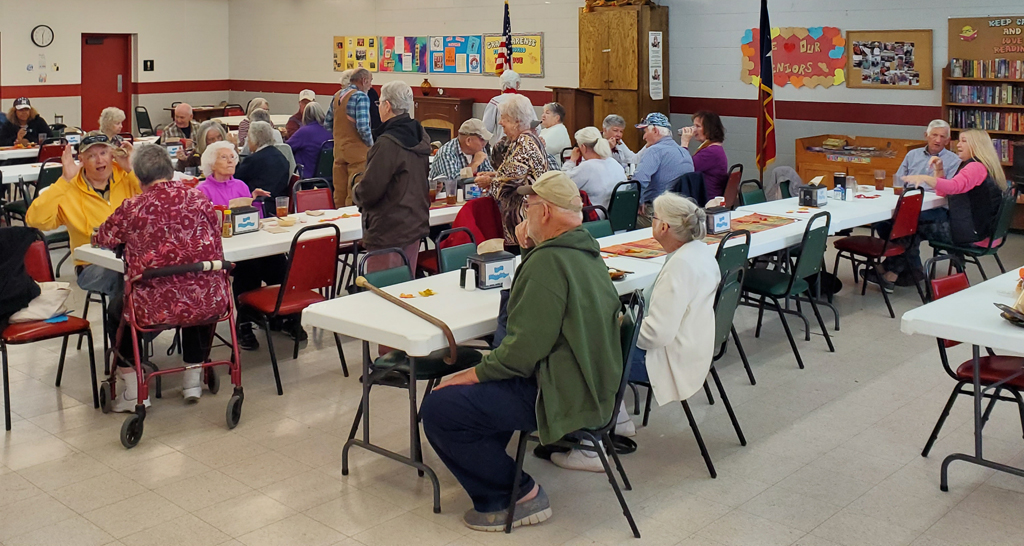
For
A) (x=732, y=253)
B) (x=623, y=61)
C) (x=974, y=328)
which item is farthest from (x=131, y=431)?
(x=623, y=61)

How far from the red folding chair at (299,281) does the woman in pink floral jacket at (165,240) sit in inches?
19.6

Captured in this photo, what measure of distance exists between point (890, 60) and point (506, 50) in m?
4.23

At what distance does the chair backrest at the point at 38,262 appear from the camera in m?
4.60

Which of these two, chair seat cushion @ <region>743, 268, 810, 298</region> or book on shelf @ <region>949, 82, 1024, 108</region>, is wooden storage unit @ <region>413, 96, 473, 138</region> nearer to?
book on shelf @ <region>949, 82, 1024, 108</region>

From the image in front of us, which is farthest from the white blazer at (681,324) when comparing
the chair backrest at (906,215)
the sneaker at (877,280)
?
the sneaker at (877,280)

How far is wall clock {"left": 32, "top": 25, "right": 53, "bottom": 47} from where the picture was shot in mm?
14820

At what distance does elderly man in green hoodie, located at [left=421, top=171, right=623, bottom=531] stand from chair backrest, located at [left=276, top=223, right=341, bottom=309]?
1.66m

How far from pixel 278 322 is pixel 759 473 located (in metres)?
3.14

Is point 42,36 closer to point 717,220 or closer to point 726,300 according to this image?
point 717,220

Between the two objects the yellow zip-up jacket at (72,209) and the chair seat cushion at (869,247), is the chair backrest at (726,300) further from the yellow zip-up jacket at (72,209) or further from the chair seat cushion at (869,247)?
the yellow zip-up jacket at (72,209)

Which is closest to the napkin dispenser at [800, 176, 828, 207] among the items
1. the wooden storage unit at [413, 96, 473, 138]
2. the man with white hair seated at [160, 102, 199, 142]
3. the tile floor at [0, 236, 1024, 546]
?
the tile floor at [0, 236, 1024, 546]

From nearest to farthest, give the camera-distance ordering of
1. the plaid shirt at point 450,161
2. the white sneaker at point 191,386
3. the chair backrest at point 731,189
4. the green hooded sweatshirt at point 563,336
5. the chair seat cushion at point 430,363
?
the green hooded sweatshirt at point 563,336 → the chair seat cushion at point 430,363 → the white sneaker at point 191,386 → the plaid shirt at point 450,161 → the chair backrest at point 731,189

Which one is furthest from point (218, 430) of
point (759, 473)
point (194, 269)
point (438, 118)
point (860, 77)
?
point (438, 118)

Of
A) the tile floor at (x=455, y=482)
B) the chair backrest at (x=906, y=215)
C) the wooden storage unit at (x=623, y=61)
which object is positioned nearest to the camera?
the tile floor at (x=455, y=482)
